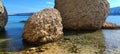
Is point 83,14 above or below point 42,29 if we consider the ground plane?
above

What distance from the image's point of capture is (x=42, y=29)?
934 cm

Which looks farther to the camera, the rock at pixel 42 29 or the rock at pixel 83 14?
the rock at pixel 83 14

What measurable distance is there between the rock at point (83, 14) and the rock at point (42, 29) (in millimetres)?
2722

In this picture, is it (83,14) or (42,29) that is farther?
(83,14)

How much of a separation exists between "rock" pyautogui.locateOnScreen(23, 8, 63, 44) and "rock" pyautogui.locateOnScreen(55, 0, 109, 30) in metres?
2.72

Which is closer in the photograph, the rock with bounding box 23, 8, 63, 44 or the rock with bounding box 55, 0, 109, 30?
the rock with bounding box 23, 8, 63, 44

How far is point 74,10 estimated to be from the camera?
515 inches

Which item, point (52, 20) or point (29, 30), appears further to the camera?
point (52, 20)

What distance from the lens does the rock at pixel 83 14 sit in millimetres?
12938

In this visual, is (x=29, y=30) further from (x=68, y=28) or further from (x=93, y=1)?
(x=93, y=1)

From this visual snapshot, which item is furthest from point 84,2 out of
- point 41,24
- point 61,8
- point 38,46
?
point 38,46

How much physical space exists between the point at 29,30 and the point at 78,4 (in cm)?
500

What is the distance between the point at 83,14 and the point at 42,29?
4.49 metres

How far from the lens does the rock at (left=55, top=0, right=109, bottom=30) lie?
12.9 meters
